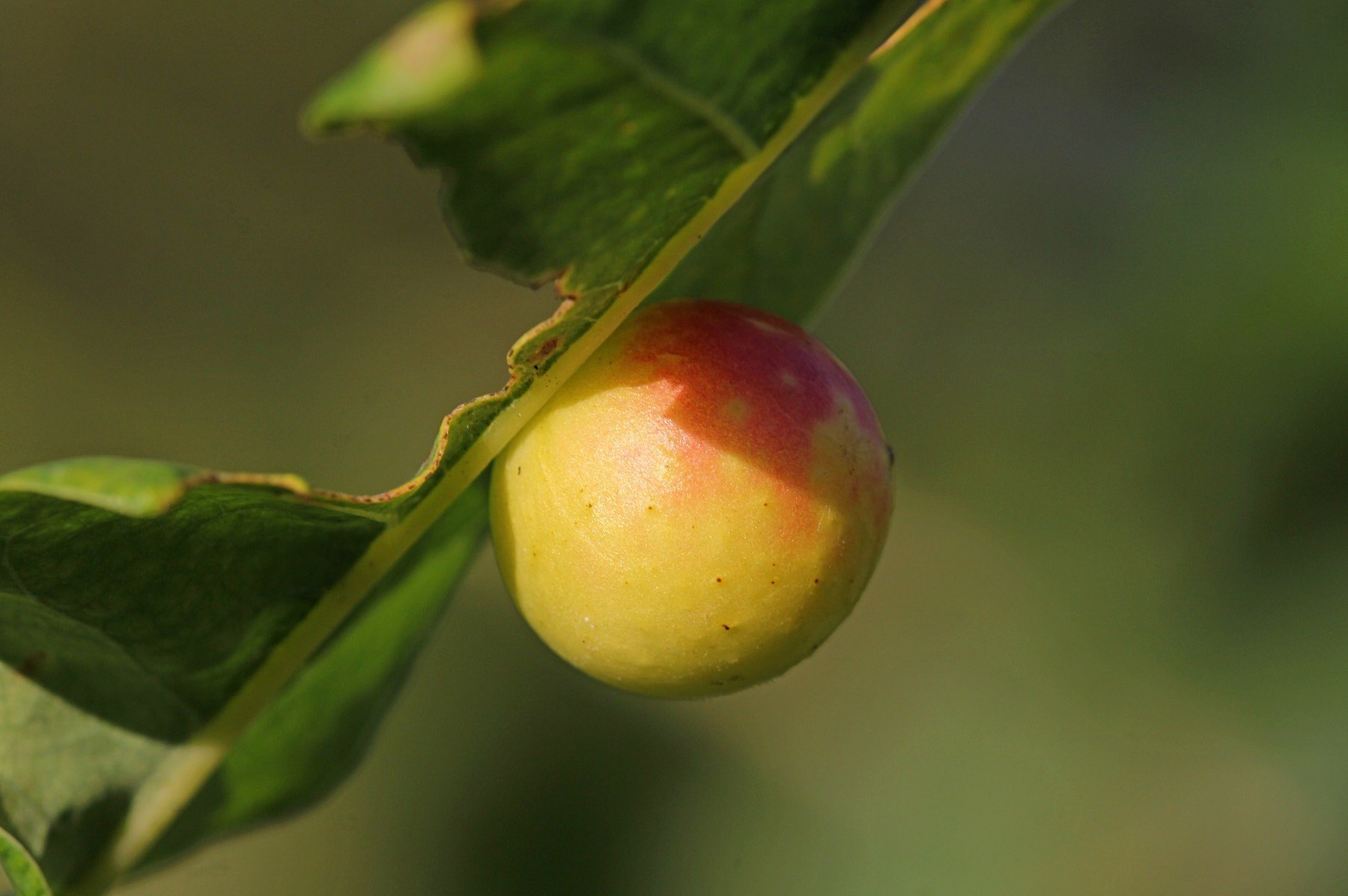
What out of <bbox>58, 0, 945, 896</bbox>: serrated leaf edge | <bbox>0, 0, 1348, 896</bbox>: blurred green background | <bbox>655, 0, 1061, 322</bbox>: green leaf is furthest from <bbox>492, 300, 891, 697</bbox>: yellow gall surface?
<bbox>0, 0, 1348, 896</bbox>: blurred green background

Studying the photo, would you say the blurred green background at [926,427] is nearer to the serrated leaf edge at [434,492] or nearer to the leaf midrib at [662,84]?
the serrated leaf edge at [434,492]

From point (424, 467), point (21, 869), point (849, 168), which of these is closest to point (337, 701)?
point (21, 869)

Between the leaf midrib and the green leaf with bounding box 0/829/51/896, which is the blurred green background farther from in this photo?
the leaf midrib

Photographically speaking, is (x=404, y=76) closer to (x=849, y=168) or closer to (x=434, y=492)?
(x=434, y=492)

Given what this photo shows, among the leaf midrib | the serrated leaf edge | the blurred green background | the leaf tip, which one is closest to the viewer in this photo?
the leaf tip

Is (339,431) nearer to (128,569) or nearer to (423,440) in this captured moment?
(423,440)

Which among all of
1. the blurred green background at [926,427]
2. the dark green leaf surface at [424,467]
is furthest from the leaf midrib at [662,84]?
the blurred green background at [926,427]
